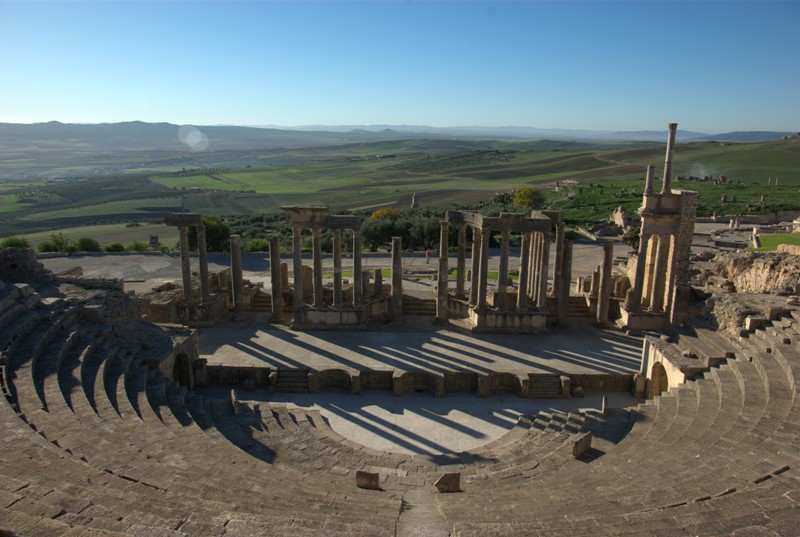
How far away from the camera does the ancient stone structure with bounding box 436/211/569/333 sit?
26859 millimetres

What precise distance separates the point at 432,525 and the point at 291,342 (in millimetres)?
16821

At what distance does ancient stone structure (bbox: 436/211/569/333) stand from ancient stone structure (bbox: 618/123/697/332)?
3.58 meters

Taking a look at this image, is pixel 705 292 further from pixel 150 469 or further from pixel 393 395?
pixel 150 469

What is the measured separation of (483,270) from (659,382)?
30.5 ft

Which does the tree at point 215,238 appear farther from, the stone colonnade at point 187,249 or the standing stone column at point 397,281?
the standing stone column at point 397,281

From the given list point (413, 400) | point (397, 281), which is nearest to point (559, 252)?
point (397, 281)

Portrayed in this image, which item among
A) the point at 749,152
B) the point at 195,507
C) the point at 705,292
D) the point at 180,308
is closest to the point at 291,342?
the point at 180,308

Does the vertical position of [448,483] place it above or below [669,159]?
below

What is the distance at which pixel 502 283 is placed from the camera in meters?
27.6

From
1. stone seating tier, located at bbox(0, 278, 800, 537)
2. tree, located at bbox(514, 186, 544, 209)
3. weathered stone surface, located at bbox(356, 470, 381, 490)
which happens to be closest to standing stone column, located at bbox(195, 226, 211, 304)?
stone seating tier, located at bbox(0, 278, 800, 537)

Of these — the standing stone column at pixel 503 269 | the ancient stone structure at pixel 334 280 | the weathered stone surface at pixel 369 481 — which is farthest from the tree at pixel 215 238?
the weathered stone surface at pixel 369 481

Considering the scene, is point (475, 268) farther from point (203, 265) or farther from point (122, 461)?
point (122, 461)

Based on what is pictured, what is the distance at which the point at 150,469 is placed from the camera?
39.5ft

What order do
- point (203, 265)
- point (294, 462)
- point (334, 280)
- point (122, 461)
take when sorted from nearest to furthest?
1. point (122, 461)
2. point (294, 462)
3. point (334, 280)
4. point (203, 265)
